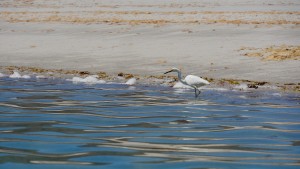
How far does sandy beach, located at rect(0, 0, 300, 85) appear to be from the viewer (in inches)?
754

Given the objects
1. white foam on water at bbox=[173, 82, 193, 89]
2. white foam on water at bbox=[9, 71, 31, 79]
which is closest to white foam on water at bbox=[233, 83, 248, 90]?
white foam on water at bbox=[173, 82, 193, 89]

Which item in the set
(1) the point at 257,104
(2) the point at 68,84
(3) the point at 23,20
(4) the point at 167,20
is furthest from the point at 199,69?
(3) the point at 23,20

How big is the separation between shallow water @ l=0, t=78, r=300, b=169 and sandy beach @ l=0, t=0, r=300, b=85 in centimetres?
280

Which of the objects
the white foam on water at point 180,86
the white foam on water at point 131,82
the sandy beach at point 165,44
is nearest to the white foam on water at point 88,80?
the white foam on water at point 131,82

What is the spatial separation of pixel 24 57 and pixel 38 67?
6.83ft

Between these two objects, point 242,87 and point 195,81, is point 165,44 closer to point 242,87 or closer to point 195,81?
point 242,87

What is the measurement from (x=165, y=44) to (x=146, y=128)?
12.5 metres

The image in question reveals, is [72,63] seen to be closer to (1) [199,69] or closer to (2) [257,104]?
(1) [199,69]

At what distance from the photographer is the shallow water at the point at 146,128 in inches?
348

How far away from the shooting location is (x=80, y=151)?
9328mm

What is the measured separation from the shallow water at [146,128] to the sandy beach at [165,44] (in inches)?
110

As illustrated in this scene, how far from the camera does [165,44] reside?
2366cm

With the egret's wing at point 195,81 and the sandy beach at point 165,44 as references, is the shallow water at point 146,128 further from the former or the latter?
the sandy beach at point 165,44

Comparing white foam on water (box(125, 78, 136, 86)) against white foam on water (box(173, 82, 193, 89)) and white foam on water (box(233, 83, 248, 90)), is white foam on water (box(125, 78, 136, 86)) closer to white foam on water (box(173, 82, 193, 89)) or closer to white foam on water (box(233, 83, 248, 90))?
white foam on water (box(173, 82, 193, 89))
